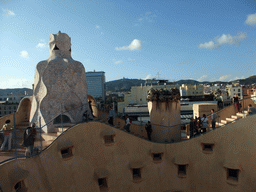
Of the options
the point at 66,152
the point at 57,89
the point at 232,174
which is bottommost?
the point at 232,174

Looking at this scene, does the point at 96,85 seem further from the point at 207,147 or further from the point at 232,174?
the point at 232,174

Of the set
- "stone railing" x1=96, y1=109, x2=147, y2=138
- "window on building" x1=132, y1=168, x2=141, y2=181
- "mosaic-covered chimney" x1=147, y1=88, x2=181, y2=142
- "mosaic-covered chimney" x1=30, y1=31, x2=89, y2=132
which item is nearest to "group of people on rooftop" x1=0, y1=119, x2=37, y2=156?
"mosaic-covered chimney" x1=30, y1=31, x2=89, y2=132

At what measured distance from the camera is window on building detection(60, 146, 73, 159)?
837cm

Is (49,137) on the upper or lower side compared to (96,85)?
lower

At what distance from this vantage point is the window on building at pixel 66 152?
837cm

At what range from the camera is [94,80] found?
130500 mm

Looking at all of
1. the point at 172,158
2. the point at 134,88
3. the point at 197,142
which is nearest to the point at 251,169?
the point at 197,142

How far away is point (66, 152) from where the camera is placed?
879cm

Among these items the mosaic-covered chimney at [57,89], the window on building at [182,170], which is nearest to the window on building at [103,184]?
the mosaic-covered chimney at [57,89]

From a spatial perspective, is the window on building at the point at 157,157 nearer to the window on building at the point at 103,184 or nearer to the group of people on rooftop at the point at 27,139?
the window on building at the point at 103,184

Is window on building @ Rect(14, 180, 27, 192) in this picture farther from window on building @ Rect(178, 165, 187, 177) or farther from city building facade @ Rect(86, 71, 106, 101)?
city building facade @ Rect(86, 71, 106, 101)

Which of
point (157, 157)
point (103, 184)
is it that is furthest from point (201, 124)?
point (103, 184)

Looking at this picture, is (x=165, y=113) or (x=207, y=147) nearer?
(x=207, y=147)

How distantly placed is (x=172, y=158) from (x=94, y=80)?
4907 inches
